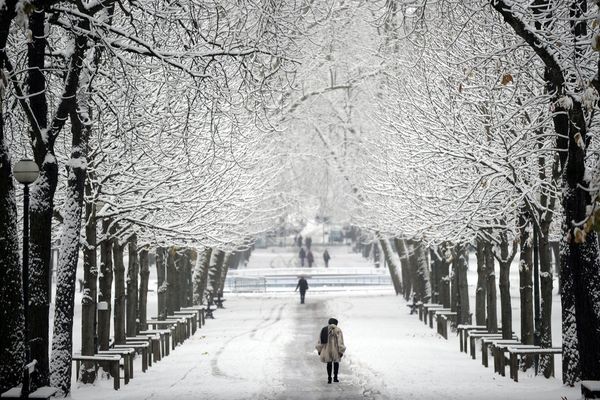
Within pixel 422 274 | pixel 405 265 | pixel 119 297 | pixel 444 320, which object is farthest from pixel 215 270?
→ pixel 119 297

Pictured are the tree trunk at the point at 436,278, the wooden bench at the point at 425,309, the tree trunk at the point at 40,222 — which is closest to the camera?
the tree trunk at the point at 40,222

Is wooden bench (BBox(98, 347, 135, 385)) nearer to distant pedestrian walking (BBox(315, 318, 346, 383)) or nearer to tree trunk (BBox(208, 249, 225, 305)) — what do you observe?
distant pedestrian walking (BBox(315, 318, 346, 383))

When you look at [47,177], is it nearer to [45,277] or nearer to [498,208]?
[45,277]

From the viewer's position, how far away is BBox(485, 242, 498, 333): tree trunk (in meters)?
26.3

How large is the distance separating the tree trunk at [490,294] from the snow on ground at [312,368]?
1.16m

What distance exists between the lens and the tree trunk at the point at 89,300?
19781 mm

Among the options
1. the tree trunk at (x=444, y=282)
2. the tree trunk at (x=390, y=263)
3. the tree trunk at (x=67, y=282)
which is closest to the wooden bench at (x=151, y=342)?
the tree trunk at (x=67, y=282)

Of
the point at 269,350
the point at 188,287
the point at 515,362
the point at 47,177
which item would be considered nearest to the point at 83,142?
the point at 47,177

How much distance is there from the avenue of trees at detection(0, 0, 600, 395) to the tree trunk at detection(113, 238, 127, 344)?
0.07 meters

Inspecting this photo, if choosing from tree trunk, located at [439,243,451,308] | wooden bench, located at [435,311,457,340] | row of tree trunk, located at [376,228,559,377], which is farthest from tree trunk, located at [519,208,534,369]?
tree trunk, located at [439,243,451,308]

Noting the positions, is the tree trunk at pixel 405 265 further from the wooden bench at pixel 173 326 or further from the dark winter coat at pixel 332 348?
the dark winter coat at pixel 332 348

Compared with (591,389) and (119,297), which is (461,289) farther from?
(591,389)

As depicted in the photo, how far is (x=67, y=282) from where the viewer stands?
16.3 metres

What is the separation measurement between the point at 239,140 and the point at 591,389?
15.4 meters
